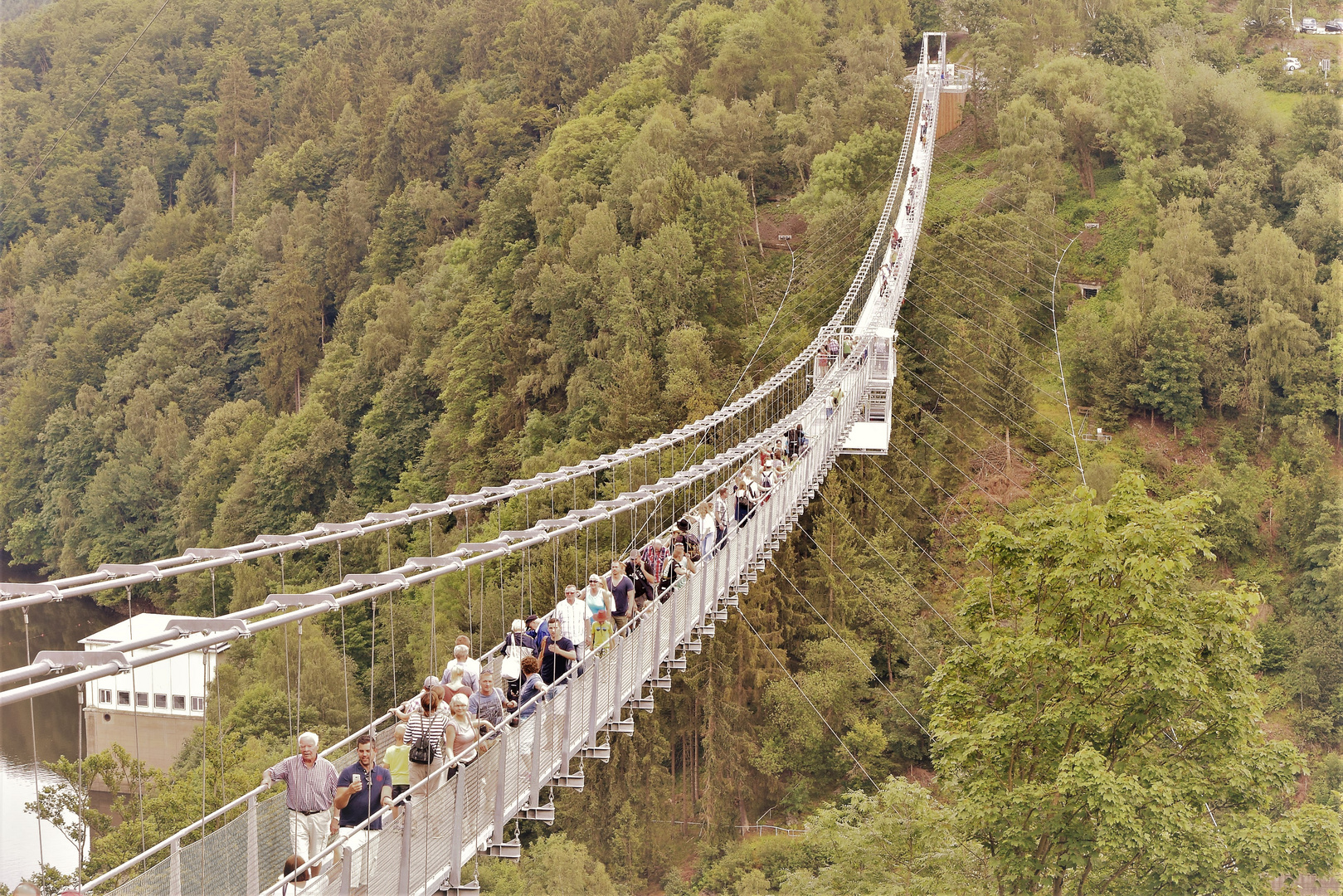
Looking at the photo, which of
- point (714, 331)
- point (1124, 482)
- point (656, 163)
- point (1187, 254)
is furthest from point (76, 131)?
point (1124, 482)

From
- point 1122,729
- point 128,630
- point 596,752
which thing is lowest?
point 128,630

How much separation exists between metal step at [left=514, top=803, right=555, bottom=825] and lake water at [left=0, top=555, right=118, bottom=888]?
14.2m

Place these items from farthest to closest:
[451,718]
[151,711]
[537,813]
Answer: [151,711], [537,813], [451,718]

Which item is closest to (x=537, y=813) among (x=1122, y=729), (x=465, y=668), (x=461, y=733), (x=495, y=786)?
(x=495, y=786)

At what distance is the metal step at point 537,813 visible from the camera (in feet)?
41.3

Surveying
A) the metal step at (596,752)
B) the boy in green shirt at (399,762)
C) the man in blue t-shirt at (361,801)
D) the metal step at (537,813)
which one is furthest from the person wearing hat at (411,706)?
the metal step at (596,752)

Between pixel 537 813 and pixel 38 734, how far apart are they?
127ft

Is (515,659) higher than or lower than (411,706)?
lower

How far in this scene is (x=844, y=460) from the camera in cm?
3928

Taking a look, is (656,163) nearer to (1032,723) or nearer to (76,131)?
(1032,723)

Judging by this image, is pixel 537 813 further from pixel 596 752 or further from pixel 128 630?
pixel 128 630

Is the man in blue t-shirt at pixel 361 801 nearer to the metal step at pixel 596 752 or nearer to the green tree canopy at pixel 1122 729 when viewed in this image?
the metal step at pixel 596 752

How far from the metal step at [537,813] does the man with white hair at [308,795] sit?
3028mm

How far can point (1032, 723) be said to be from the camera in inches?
768
